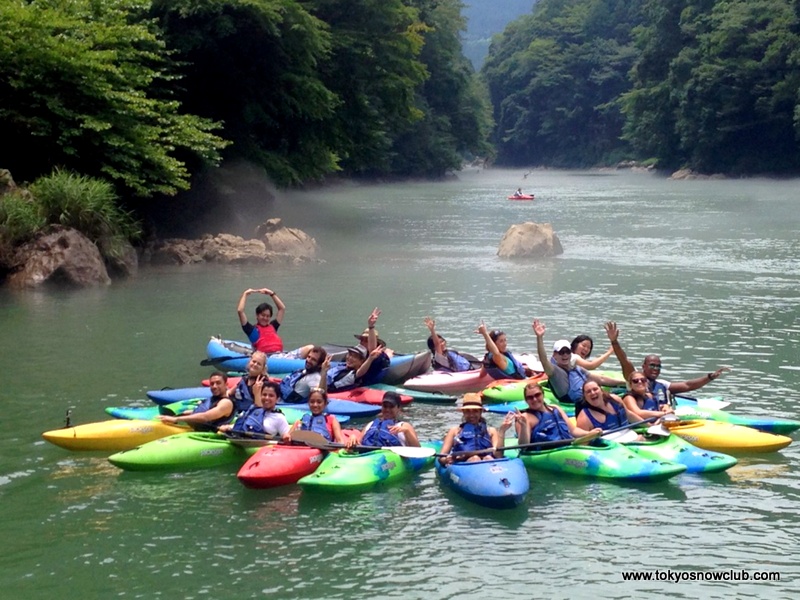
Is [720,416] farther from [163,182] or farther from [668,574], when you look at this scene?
[163,182]

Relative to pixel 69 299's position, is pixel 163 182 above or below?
above

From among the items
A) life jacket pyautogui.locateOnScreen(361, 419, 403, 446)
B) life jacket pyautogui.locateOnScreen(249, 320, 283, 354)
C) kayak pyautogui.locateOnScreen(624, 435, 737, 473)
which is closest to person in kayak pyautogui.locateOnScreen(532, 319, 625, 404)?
kayak pyautogui.locateOnScreen(624, 435, 737, 473)

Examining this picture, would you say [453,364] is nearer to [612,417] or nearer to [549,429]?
[612,417]

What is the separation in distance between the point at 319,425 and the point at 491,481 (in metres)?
1.93

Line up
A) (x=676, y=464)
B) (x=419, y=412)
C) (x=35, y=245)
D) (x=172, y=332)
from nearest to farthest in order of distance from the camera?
1. (x=676, y=464)
2. (x=419, y=412)
3. (x=172, y=332)
4. (x=35, y=245)

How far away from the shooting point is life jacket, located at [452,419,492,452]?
9.29 meters

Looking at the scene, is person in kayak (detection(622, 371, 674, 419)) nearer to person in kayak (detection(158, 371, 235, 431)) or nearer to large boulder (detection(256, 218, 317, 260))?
person in kayak (detection(158, 371, 235, 431))

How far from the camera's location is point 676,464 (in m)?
9.10

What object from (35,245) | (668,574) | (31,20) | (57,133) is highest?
(31,20)

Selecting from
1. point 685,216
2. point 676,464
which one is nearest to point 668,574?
point 676,464

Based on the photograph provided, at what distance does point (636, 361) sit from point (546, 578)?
6.75 m

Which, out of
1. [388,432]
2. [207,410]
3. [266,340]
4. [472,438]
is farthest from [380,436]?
[266,340]

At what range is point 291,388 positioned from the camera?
1169cm

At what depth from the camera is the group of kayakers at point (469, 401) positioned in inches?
372
